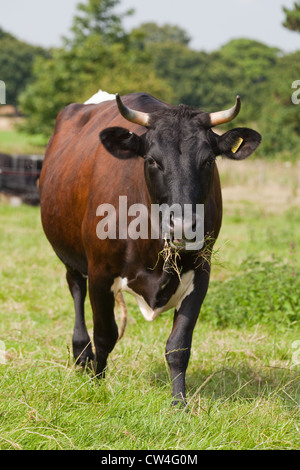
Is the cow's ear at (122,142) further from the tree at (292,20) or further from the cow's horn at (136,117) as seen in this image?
the tree at (292,20)

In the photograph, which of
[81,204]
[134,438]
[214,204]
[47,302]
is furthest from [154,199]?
[47,302]

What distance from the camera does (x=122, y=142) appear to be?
3.70m

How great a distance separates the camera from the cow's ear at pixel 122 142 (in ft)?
12.0

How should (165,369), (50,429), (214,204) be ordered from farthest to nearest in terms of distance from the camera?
(165,369) → (214,204) → (50,429)

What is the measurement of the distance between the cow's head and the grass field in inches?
19.9

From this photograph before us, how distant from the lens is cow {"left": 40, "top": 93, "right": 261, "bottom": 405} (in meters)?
3.38

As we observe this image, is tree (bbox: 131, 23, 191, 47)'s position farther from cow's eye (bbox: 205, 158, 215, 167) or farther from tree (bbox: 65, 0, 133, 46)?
cow's eye (bbox: 205, 158, 215, 167)

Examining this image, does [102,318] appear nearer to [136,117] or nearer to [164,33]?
[136,117]

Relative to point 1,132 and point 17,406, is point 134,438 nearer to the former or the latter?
point 17,406

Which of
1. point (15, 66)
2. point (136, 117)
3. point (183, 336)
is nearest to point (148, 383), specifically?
point (183, 336)

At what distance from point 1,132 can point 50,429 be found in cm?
6085

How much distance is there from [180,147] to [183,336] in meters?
1.08

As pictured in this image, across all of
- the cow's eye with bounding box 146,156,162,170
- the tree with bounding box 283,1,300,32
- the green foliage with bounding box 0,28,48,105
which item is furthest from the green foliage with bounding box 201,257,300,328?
the green foliage with bounding box 0,28,48,105

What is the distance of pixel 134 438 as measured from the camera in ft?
9.71
